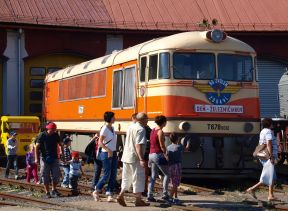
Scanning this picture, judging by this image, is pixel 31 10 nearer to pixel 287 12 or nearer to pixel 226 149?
pixel 287 12

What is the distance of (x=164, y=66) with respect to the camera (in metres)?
14.6

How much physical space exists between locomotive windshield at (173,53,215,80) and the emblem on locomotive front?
19 cm

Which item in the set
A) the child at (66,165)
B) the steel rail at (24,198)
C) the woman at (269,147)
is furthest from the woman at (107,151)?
the woman at (269,147)

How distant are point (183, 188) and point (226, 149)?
4.70 ft

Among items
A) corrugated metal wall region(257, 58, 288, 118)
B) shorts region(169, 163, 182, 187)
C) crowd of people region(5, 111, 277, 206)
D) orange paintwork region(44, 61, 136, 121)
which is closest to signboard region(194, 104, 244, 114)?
orange paintwork region(44, 61, 136, 121)

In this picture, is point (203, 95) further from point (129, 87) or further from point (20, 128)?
point (20, 128)

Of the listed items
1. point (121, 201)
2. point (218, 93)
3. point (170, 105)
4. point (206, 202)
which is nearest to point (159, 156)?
point (121, 201)

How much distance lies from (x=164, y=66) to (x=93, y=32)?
1663 cm

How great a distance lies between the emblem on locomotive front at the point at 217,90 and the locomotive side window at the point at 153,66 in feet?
3.47

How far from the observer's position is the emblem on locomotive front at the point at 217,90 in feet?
47.7

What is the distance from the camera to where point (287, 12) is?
32438mm

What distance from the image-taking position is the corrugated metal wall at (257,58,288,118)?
30.6m

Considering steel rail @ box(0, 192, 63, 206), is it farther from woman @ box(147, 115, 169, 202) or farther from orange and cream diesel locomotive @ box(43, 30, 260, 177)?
orange and cream diesel locomotive @ box(43, 30, 260, 177)

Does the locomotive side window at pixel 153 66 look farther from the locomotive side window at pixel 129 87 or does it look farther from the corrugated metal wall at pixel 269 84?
the corrugated metal wall at pixel 269 84
